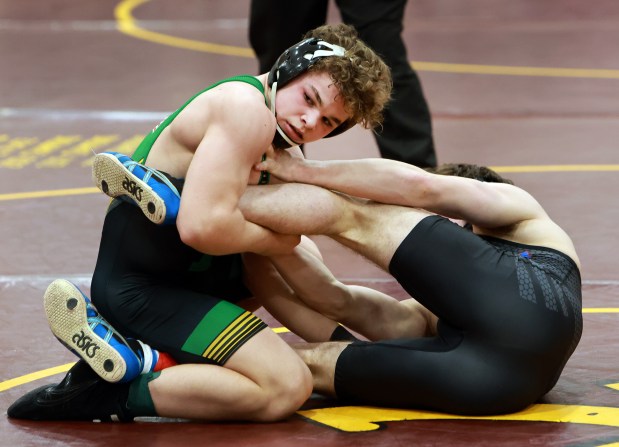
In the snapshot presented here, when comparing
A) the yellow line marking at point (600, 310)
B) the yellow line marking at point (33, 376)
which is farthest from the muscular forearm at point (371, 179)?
the yellow line marking at point (600, 310)

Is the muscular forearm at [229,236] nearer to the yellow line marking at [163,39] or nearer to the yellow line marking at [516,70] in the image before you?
the yellow line marking at [516,70]

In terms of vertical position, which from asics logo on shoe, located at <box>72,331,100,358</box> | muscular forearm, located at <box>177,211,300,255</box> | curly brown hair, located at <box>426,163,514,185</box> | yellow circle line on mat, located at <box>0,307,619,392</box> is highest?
curly brown hair, located at <box>426,163,514,185</box>

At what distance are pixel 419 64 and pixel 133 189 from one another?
5899 mm

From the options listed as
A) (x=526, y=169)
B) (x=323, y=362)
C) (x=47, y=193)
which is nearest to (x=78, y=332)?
(x=323, y=362)

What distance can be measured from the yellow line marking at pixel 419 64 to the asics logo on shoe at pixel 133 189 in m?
5.65

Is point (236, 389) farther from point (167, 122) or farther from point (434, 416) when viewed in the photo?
point (167, 122)

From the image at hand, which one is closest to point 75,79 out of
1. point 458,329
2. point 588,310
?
point 588,310

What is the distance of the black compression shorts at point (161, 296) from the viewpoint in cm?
330

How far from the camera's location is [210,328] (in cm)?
330

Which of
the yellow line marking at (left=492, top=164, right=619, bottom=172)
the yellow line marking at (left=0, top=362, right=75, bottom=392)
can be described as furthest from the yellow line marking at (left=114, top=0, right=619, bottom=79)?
the yellow line marking at (left=0, top=362, right=75, bottom=392)

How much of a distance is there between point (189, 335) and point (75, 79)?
551 centimetres

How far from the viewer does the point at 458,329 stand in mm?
3273

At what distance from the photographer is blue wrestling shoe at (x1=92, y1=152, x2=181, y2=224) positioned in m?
3.23

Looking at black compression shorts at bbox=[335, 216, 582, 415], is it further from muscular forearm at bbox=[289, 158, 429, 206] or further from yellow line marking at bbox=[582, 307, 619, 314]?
yellow line marking at bbox=[582, 307, 619, 314]
